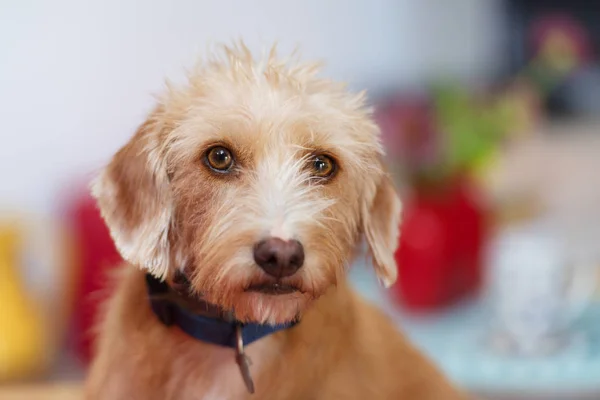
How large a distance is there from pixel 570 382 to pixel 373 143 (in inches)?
40.9

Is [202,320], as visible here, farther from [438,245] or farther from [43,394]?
[438,245]

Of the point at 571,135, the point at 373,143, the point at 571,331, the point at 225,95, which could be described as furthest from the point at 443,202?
the point at 571,135

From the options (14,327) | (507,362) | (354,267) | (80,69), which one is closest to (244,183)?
(507,362)

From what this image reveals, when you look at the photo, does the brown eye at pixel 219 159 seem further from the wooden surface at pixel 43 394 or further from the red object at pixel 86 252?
the red object at pixel 86 252

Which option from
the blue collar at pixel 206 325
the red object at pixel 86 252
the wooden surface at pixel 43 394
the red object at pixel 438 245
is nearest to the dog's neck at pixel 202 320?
the blue collar at pixel 206 325

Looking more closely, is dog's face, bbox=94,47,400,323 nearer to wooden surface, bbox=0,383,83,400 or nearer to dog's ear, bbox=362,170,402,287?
dog's ear, bbox=362,170,402,287

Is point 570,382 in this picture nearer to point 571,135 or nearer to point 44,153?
point 44,153

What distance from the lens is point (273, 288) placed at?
82cm

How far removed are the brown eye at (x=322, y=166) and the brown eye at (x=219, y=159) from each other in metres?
0.11

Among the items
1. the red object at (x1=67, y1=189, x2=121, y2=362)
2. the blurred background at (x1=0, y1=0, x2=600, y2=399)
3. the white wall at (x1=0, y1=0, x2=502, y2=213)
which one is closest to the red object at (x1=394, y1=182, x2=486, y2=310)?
the blurred background at (x1=0, y1=0, x2=600, y2=399)

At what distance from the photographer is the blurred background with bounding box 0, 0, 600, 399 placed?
1.79 m

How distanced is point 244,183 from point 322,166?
0.11 m

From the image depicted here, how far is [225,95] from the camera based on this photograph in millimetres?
890

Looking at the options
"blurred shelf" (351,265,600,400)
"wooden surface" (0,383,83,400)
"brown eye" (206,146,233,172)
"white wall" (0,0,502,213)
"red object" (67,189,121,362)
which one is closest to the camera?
"brown eye" (206,146,233,172)
